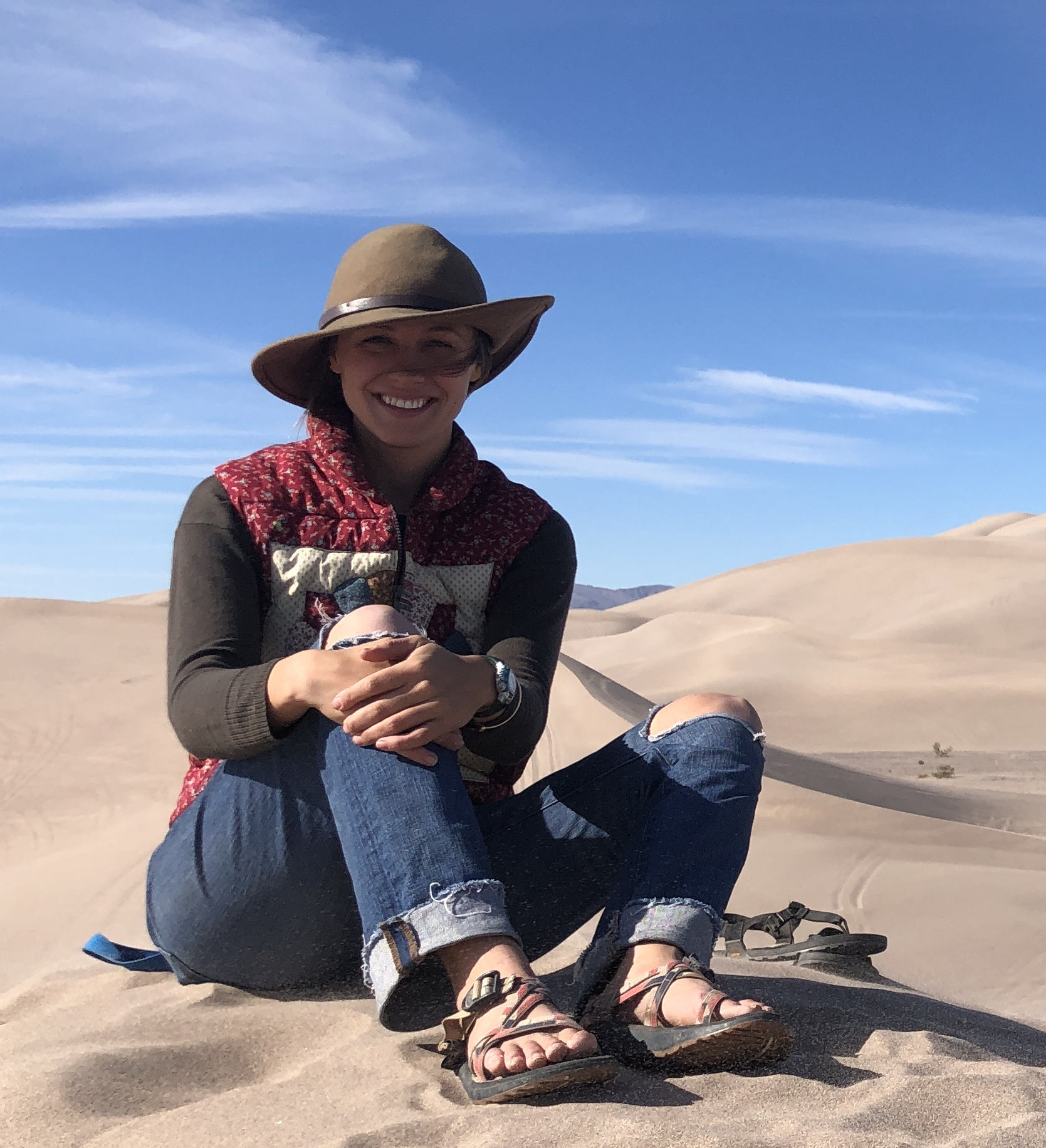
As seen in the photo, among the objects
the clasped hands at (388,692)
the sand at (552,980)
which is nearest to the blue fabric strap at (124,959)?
the sand at (552,980)

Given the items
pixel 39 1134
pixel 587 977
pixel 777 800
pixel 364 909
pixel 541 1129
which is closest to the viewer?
pixel 541 1129

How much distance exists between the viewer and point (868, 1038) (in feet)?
8.13

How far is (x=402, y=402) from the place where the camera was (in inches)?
117

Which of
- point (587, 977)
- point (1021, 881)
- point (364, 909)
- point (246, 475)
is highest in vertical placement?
point (246, 475)

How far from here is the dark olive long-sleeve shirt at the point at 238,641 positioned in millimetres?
2484

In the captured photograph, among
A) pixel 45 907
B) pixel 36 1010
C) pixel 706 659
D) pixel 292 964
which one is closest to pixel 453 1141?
pixel 292 964

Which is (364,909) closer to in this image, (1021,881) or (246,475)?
(246,475)

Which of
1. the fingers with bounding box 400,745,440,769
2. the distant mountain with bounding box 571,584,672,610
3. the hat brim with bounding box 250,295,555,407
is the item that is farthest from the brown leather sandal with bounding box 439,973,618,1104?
the distant mountain with bounding box 571,584,672,610

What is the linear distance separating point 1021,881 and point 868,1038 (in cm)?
414

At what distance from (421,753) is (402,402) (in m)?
1.00

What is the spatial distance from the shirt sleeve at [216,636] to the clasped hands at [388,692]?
0.07 m

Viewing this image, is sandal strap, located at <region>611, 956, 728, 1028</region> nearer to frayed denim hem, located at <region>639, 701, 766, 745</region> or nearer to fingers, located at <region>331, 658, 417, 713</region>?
frayed denim hem, located at <region>639, 701, 766, 745</region>

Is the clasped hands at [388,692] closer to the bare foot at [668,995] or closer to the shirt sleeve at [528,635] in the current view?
the shirt sleeve at [528,635]

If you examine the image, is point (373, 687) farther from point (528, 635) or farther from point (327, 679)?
point (528, 635)
